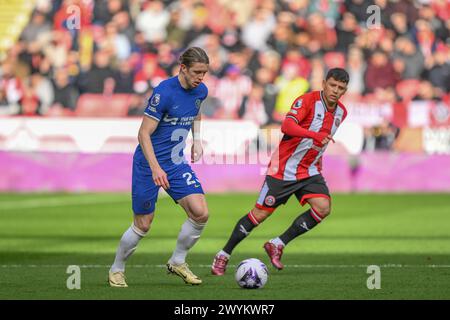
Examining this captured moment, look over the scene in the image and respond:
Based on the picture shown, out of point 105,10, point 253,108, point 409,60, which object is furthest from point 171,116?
point 105,10

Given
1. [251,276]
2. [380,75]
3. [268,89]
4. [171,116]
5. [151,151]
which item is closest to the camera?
[151,151]

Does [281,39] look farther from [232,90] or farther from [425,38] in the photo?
[425,38]

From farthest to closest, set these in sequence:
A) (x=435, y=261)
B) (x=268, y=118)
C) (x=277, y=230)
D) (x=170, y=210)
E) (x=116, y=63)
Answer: (x=116, y=63) → (x=268, y=118) → (x=170, y=210) → (x=277, y=230) → (x=435, y=261)

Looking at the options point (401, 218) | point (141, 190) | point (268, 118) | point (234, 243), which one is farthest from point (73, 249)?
point (268, 118)

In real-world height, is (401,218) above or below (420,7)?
below

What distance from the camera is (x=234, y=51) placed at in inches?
1050

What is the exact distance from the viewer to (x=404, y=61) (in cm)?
2575

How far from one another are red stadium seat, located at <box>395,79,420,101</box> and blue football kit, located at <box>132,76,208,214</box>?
15.4m

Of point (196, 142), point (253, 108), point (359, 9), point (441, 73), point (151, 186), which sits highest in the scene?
point (359, 9)

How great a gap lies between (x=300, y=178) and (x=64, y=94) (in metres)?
15.0

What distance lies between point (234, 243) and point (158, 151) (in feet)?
5.39

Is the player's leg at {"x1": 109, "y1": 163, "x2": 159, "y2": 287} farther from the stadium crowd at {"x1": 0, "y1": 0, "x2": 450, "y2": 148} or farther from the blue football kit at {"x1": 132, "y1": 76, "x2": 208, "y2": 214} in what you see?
the stadium crowd at {"x1": 0, "y1": 0, "x2": 450, "y2": 148}

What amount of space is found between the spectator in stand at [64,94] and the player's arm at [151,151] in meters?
15.8
